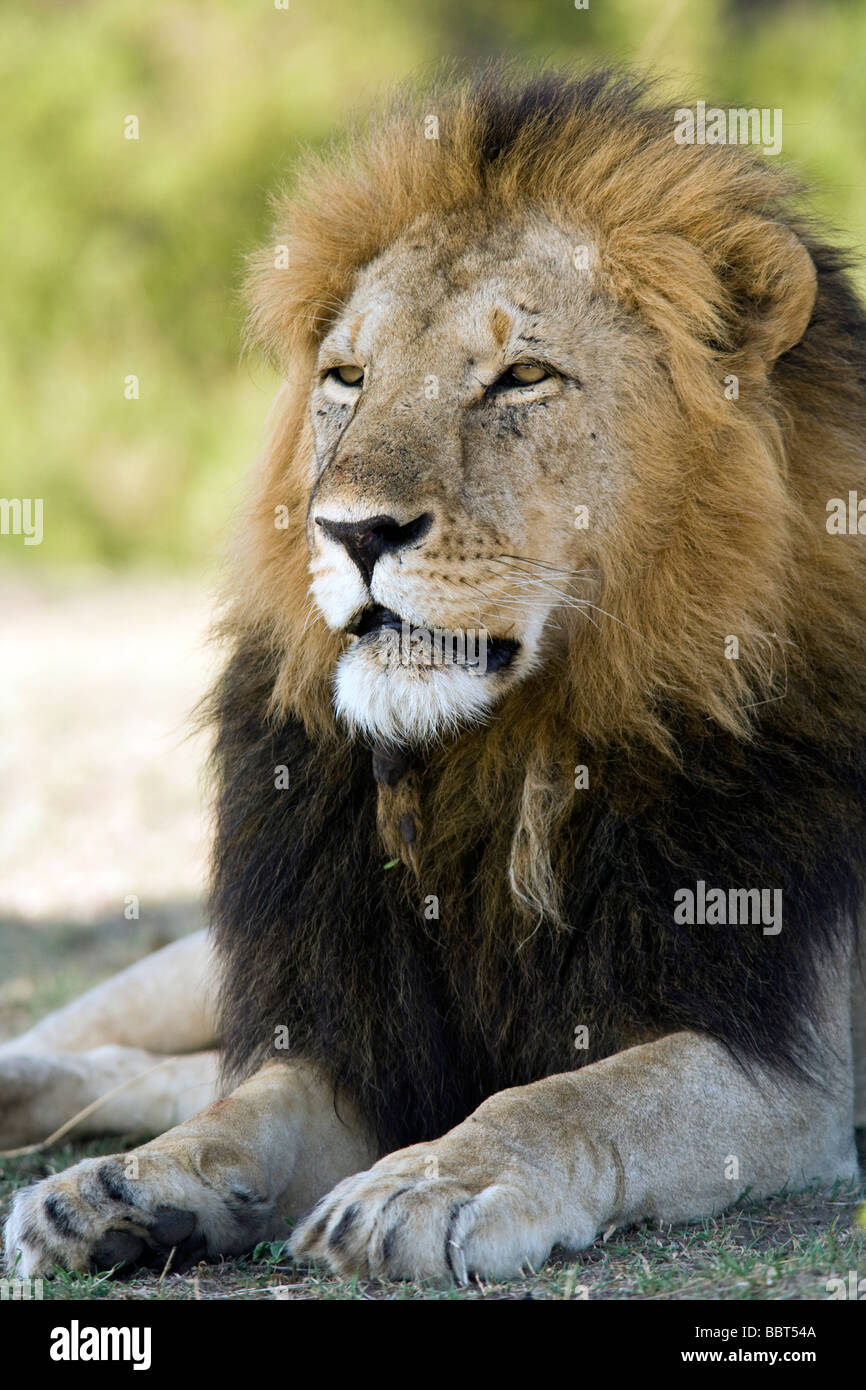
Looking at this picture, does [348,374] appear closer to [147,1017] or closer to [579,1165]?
[579,1165]

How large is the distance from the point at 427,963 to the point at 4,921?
430 cm

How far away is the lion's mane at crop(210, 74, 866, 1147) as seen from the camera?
348 cm

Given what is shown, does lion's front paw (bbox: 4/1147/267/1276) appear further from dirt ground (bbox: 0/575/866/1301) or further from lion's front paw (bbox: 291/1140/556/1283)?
lion's front paw (bbox: 291/1140/556/1283)

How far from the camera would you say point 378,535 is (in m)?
3.22

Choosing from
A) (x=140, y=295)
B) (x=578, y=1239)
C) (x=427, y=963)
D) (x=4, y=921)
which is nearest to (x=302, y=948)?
(x=427, y=963)

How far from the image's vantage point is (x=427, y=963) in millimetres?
3701

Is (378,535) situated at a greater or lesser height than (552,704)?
greater

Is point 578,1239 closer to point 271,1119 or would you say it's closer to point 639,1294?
point 639,1294

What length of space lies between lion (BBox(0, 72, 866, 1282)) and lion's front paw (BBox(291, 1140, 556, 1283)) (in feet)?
0.17

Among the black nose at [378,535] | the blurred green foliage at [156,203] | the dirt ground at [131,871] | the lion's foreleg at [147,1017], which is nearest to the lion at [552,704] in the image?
the black nose at [378,535]

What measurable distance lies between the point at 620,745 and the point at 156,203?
54.4 ft

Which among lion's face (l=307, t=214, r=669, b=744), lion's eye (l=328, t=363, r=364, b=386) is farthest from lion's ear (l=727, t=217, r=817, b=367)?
lion's eye (l=328, t=363, r=364, b=386)

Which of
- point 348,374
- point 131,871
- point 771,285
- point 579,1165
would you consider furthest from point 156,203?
point 579,1165

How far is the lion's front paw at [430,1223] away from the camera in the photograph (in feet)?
9.53
